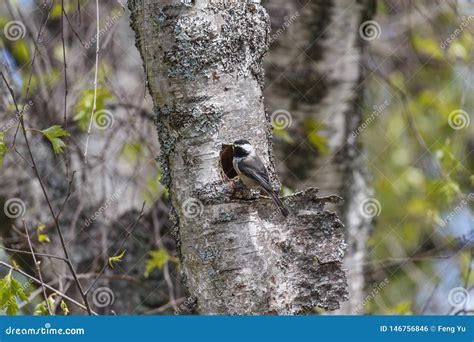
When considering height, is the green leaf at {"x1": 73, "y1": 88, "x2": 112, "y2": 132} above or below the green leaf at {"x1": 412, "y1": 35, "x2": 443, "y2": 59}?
below

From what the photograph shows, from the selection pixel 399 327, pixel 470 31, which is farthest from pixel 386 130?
pixel 399 327

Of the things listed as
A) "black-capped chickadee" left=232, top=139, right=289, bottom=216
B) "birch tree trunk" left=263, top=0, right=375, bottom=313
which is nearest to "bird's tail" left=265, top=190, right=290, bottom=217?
"black-capped chickadee" left=232, top=139, right=289, bottom=216

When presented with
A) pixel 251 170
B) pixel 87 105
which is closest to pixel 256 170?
pixel 251 170

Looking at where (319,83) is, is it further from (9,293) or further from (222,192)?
(9,293)

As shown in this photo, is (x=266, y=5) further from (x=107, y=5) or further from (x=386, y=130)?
(x=386, y=130)

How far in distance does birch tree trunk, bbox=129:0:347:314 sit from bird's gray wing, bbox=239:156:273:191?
4 cm

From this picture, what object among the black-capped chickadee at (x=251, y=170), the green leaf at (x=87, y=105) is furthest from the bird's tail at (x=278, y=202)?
the green leaf at (x=87, y=105)

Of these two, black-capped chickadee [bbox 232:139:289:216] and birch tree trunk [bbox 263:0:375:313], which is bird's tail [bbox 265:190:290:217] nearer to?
black-capped chickadee [bbox 232:139:289:216]

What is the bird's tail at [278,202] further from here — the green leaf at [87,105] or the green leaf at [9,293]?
the green leaf at [87,105]

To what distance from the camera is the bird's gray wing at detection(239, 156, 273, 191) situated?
2020 mm

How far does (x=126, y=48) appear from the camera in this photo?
4375 mm

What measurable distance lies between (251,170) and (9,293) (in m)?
0.97

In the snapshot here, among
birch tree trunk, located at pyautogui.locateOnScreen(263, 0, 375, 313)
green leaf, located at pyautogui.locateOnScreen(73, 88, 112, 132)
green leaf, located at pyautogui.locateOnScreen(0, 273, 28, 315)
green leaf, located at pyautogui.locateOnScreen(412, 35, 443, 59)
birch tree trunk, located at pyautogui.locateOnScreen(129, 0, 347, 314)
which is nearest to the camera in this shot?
birch tree trunk, located at pyautogui.locateOnScreen(129, 0, 347, 314)

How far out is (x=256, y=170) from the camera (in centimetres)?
205
